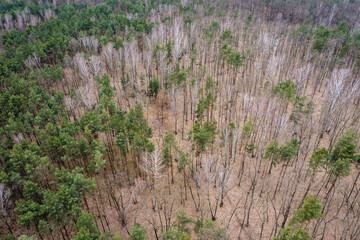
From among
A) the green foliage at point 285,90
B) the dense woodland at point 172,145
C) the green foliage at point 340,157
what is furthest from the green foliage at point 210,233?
the green foliage at point 285,90

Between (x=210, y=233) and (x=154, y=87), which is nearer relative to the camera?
(x=210, y=233)

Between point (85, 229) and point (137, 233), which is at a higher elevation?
point (85, 229)

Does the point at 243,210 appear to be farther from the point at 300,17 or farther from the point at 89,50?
the point at 300,17

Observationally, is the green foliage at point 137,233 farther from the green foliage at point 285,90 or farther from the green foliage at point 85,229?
the green foliage at point 285,90

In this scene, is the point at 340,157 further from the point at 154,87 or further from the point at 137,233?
the point at 154,87

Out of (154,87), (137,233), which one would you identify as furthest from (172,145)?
(154,87)

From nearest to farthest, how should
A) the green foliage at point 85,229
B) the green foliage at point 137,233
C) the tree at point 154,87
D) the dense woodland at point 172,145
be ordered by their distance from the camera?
the green foliage at point 85,229, the green foliage at point 137,233, the dense woodland at point 172,145, the tree at point 154,87
